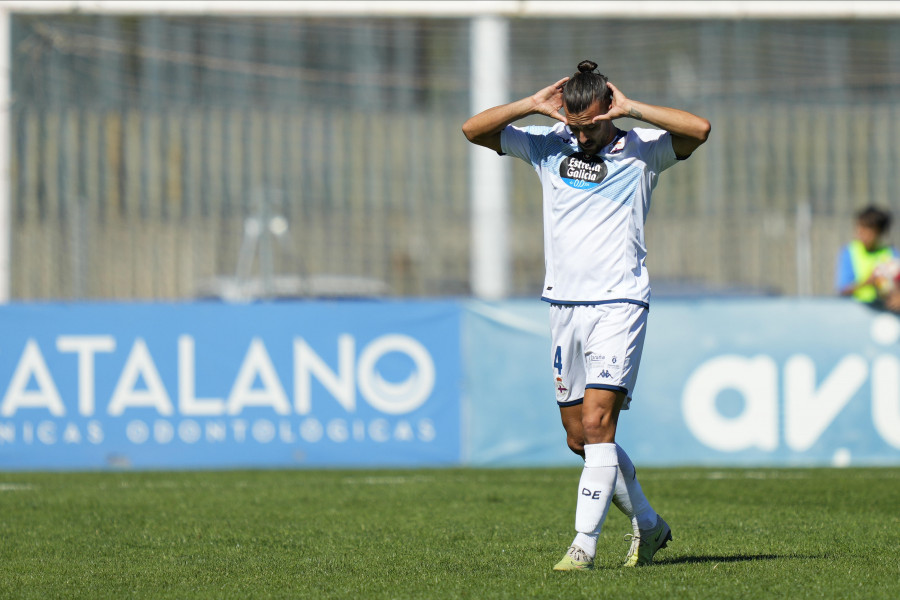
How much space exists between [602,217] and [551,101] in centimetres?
50

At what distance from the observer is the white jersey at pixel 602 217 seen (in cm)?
536

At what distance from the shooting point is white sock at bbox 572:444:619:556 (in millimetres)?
5242

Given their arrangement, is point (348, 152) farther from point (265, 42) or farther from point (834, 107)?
point (834, 107)

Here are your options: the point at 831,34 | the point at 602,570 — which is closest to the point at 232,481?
the point at 602,570

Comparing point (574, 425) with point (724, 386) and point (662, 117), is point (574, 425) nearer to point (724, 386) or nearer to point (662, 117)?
point (662, 117)

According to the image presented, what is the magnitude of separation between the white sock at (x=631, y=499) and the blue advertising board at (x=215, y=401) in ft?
17.6

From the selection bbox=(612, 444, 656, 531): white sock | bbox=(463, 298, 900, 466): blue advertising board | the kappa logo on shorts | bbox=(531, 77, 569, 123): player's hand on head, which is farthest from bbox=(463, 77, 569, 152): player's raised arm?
bbox=(463, 298, 900, 466): blue advertising board

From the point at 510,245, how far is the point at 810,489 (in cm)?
418

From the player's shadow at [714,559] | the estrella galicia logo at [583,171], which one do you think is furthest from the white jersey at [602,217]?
the player's shadow at [714,559]

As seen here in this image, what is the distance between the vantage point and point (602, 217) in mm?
5402

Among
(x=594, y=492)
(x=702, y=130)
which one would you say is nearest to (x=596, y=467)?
(x=594, y=492)

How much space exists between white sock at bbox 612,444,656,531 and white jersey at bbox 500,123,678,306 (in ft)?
2.22

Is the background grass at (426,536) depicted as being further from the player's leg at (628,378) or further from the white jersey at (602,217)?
the white jersey at (602,217)

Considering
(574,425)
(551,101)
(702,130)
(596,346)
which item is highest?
(551,101)
